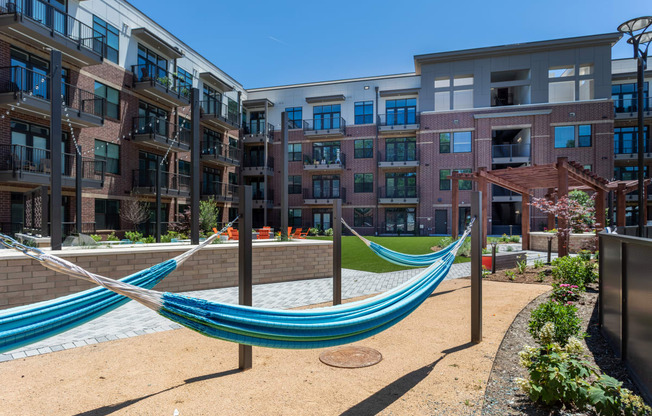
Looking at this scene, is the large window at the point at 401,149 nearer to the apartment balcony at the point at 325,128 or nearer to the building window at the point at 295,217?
the apartment balcony at the point at 325,128

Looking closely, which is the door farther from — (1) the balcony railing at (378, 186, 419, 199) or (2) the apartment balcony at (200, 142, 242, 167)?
(2) the apartment balcony at (200, 142, 242, 167)

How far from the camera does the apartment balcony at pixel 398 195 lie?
30719 millimetres

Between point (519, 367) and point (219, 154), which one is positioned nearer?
point (519, 367)

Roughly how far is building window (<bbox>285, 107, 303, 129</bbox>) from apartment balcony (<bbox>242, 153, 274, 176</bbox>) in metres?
3.72

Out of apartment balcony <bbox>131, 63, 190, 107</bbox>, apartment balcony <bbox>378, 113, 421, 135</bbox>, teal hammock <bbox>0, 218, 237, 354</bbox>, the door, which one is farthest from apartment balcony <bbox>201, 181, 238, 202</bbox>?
teal hammock <bbox>0, 218, 237, 354</bbox>

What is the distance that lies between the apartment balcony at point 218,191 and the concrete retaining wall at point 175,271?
57.1 feet

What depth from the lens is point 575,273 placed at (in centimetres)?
696

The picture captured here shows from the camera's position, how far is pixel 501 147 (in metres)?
29.6

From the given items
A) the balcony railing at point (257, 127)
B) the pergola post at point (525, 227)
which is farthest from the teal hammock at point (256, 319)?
the balcony railing at point (257, 127)

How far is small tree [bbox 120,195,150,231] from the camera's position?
19.1m

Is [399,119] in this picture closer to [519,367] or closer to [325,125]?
[325,125]

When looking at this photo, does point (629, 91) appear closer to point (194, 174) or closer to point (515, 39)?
point (515, 39)

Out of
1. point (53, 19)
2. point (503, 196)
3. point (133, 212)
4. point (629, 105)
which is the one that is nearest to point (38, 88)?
point (53, 19)

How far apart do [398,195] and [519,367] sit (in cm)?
2799
